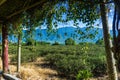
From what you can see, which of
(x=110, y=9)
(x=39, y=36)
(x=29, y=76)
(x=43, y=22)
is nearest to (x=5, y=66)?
(x=39, y=36)

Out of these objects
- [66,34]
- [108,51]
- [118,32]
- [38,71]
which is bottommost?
[38,71]

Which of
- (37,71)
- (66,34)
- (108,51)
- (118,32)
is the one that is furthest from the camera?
(37,71)

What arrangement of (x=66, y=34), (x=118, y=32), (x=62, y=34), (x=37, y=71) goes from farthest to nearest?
(x=37, y=71)
(x=62, y=34)
(x=66, y=34)
(x=118, y=32)

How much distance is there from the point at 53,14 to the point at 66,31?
0.41 metres

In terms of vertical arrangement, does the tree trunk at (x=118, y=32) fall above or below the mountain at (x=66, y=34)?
below

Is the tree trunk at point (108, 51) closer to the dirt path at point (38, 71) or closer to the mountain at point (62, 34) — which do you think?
the mountain at point (62, 34)

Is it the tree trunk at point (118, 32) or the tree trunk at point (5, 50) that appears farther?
the tree trunk at point (5, 50)

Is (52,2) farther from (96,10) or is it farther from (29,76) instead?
(29,76)

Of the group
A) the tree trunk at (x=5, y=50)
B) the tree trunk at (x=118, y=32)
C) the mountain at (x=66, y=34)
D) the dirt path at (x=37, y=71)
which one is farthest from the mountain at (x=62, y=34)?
the dirt path at (x=37, y=71)

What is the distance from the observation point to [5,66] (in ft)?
27.0

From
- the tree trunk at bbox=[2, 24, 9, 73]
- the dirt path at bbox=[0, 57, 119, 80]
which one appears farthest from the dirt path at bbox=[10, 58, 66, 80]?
the tree trunk at bbox=[2, 24, 9, 73]

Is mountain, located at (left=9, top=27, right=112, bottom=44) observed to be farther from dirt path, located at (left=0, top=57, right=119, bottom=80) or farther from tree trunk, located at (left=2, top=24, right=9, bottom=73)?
dirt path, located at (left=0, top=57, right=119, bottom=80)

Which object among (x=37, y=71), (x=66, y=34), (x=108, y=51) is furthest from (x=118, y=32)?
(x=37, y=71)

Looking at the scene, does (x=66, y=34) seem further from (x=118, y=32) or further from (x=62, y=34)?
(x=118, y=32)
